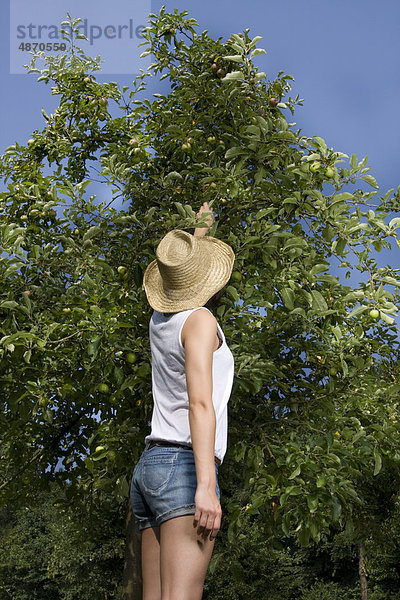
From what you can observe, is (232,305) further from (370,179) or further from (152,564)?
(152,564)

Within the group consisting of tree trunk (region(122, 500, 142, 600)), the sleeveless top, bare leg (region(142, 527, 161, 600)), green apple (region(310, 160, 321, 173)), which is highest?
green apple (region(310, 160, 321, 173))

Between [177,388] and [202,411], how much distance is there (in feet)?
0.78

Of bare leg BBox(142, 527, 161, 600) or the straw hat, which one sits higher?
the straw hat

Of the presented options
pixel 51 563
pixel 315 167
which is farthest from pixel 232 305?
pixel 51 563

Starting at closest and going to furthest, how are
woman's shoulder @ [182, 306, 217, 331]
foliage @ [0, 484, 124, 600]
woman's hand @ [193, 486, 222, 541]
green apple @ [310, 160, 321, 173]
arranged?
woman's hand @ [193, 486, 222, 541] → woman's shoulder @ [182, 306, 217, 331] → green apple @ [310, 160, 321, 173] → foliage @ [0, 484, 124, 600]

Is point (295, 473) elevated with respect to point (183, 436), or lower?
lower

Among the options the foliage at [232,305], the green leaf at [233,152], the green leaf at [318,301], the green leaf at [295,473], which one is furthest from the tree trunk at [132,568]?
the green leaf at [233,152]

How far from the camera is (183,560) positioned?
238 cm

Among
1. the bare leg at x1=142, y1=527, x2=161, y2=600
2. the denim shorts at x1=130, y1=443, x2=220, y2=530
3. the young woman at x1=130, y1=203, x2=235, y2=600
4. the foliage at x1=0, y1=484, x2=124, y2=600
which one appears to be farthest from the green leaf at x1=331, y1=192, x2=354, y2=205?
→ the foliage at x1=0, y1=484, x2=124, y2=600

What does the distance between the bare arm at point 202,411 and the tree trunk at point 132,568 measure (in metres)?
4.77

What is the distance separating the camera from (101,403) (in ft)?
20.7

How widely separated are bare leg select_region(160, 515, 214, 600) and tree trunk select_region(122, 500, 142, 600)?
4655 millimetres

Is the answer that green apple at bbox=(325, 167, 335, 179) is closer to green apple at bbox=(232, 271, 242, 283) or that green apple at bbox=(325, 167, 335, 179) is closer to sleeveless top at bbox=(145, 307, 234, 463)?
green apple at bbox=(232, 271, 242, 283)

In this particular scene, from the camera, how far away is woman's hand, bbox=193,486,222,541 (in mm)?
2365
